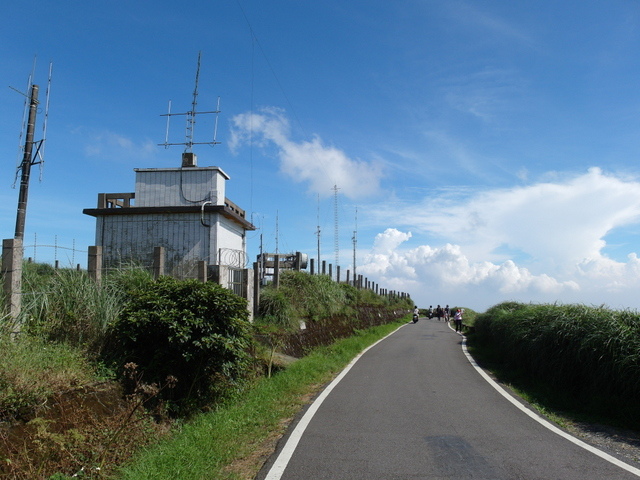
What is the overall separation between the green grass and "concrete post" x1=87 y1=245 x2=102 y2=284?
128 inches

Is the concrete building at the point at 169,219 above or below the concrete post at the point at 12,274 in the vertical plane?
above

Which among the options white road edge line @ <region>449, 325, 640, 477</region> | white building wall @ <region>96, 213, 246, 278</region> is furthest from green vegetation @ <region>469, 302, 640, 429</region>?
white building wall @ <region>96, 213, 246, 278</region>

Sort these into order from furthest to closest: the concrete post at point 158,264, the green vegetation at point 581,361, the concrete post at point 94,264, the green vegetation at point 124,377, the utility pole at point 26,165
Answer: the concrete post at point 158,264, the concrete post at point 94,264, the utility pole at point 26,165, the green vegetation at point 581,361, the green vegetation at point 124,377

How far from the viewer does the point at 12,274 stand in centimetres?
753

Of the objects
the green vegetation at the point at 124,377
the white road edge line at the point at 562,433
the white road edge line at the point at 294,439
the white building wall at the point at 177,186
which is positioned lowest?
the white road edge line at the point at 294,439

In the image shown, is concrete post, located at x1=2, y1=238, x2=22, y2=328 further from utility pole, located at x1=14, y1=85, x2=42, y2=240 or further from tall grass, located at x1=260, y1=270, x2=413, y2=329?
tall grass, located at x1=260, y1=270, x2=413, y2=329

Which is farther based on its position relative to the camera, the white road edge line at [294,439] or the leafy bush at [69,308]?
the leafy bush at [69,308]

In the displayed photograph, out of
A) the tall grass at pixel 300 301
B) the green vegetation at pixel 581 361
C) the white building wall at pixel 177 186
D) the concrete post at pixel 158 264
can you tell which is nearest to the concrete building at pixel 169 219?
the white building wall at pixel 177 186

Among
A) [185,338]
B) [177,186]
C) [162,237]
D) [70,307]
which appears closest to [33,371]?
[185,338]

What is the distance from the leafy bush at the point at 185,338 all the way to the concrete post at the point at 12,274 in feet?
4.84

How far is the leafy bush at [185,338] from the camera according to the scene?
27.5 feet

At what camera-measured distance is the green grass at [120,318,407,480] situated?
569 cm

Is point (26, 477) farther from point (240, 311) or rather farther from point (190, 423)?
point (240, 311)

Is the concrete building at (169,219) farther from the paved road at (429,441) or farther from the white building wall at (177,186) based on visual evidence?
the paved road at (429,441)
